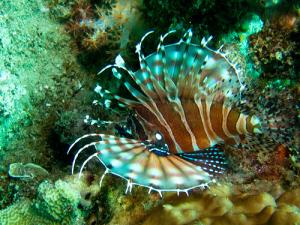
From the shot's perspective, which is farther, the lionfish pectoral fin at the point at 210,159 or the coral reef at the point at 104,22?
the coral reef at the point at 104,22

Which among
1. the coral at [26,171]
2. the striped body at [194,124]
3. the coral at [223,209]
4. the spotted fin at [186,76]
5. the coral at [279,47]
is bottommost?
the coral at [26,171]

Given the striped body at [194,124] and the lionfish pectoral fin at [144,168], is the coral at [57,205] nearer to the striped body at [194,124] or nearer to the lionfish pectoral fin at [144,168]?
the lionfish pectoral fin at [144,168]

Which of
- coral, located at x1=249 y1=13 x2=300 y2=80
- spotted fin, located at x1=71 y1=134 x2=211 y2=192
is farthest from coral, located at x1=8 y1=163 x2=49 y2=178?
coral, located at x1=249 y1=13 x2=300 y2=80

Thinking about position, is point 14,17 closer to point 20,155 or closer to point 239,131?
point 20,155

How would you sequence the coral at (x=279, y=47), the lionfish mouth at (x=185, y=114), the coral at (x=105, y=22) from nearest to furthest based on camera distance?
the lionfish mouth at (x=185, y=114)
the coral at (x=279, y=47)
the coral at (x=105, y=22)

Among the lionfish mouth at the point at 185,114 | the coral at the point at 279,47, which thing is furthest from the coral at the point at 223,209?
the coral at the point at 279,47

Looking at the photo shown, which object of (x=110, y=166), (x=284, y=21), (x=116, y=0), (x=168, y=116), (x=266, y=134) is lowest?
(x=110, y=166)

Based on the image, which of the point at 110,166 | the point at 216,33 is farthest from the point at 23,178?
the point at 216,33

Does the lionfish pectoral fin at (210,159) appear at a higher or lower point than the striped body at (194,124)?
lower
